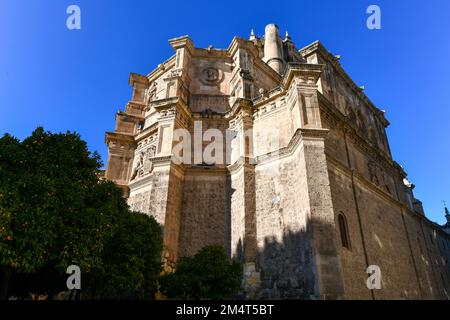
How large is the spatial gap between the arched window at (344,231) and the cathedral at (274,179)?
0.05m

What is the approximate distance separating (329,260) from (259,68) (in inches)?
558

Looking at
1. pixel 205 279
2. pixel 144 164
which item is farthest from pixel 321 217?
pixel 144 164

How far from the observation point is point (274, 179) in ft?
45.2

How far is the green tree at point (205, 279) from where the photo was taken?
9.19m

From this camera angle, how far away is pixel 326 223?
36.5 ft

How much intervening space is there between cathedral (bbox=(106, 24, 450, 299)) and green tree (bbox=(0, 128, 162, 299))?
3.50m

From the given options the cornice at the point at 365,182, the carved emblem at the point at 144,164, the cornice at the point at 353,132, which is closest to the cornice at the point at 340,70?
the cornice at the point at 353,132

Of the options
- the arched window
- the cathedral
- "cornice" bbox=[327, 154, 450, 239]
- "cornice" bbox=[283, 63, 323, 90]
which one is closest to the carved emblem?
the cathedral

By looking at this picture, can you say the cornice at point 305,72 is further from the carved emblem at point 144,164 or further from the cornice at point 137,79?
the cornice at point 137,79

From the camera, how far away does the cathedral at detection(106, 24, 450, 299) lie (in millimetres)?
11836

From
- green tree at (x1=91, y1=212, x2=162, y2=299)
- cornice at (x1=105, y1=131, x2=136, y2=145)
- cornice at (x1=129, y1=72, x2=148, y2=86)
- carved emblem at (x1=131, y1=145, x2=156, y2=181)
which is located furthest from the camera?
cornice at (x1=129, y1=72, x2=148, y2=86)

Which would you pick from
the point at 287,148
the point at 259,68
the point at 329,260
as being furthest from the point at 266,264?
the point at 259,68

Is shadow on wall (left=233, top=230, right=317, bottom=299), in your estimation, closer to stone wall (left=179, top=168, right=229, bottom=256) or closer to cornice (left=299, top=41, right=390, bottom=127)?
stone wall (left=179, top=168, right=229, bottom=256)
